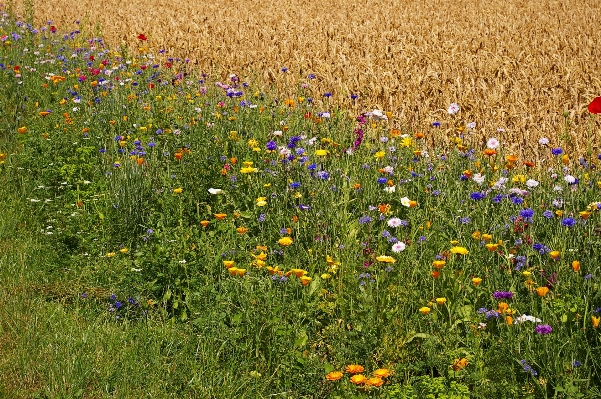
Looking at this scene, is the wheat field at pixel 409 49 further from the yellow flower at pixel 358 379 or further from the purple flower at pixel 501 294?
the yellow flower at pixel 358 379

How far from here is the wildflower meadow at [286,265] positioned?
375 cm

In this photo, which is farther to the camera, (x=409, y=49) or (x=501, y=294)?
(x=409, y=49)

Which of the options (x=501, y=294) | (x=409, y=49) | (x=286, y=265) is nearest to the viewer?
(x=501, y=294)

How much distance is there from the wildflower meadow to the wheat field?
38.8 inches

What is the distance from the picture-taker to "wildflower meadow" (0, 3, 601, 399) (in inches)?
148

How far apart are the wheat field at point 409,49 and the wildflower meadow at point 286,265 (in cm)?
99

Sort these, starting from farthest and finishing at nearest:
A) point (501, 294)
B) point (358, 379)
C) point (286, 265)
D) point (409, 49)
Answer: point (409, 49) → point (286, 265) → point (501, 294) → point (358, 379)

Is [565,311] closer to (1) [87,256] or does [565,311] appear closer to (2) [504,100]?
(1) [87,256]

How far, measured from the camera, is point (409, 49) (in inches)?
423

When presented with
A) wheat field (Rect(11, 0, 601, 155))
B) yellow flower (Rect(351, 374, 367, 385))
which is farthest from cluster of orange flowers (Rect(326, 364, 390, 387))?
wheat field (Rect(11, 0, 601, 155))

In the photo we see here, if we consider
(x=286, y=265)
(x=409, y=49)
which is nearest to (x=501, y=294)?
(x=286, y=265)

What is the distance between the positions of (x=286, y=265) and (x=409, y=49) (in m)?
6.82

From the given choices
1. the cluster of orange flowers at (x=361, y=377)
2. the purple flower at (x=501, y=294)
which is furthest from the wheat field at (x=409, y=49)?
the cluster of orange flowers at (x=361, y=377)

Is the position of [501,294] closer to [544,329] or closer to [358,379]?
[544,329]
